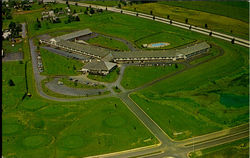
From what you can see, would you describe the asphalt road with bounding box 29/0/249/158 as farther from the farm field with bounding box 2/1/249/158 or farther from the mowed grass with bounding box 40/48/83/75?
the mowed grass with bounding box 40/48/83/75

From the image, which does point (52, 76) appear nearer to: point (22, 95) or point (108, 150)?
point (22, 95)

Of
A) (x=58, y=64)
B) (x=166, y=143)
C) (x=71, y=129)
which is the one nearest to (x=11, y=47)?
(x=58, y=64)

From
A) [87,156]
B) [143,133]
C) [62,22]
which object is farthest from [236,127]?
[62,22]

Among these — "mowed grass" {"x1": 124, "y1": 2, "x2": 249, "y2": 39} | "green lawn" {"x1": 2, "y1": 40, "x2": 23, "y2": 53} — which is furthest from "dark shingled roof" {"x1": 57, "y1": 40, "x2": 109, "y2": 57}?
"mowed grass" {"x1": 124, "y1": 2, "x2": 249, "y2": 39}

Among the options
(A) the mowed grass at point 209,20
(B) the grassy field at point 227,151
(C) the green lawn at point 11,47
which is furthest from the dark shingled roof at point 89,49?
(A) the mowed grass at point 209,20

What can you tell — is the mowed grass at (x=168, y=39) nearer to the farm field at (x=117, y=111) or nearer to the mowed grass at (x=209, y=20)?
the farm field at (x=117, y=111)

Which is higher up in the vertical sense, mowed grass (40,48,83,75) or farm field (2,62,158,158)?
mowed grass (40,48,83,75)
